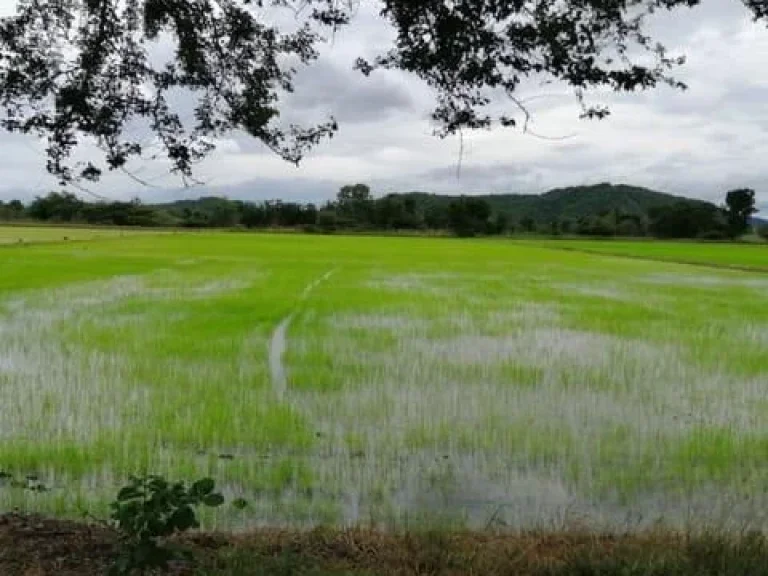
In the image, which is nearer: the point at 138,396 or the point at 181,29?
the point at 181,29

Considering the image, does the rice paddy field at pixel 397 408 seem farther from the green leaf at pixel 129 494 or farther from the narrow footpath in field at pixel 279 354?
the green leaf at pixel 129 494

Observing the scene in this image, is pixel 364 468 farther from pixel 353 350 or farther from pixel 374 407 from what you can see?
pixel 353 350

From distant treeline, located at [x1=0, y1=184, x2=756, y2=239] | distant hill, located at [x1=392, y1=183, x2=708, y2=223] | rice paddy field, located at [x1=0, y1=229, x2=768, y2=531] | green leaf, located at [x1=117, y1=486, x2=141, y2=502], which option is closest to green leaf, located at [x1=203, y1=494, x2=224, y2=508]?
green leaf, located at [x1=117, y1=486, x2=141, y2=502]

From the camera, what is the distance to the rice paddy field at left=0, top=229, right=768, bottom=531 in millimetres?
7348

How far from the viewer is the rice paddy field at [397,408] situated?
735 centimetres

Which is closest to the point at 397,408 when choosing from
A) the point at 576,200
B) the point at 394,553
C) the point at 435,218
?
the point at 394,553

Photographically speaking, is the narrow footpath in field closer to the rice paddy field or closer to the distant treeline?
the rice paddy field

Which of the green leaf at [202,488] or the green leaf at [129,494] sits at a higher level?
the green leaf at [202,488]

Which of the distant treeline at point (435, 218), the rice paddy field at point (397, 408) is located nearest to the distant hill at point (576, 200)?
the distant treeline at point (435, 218)

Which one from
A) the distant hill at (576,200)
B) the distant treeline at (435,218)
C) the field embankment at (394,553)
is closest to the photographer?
the field embankment at (394,553)

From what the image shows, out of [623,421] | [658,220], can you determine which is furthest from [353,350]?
[658,220]

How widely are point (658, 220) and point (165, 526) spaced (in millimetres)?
108054

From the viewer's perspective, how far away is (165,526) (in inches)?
166

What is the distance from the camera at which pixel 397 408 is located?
1084 centimetres
